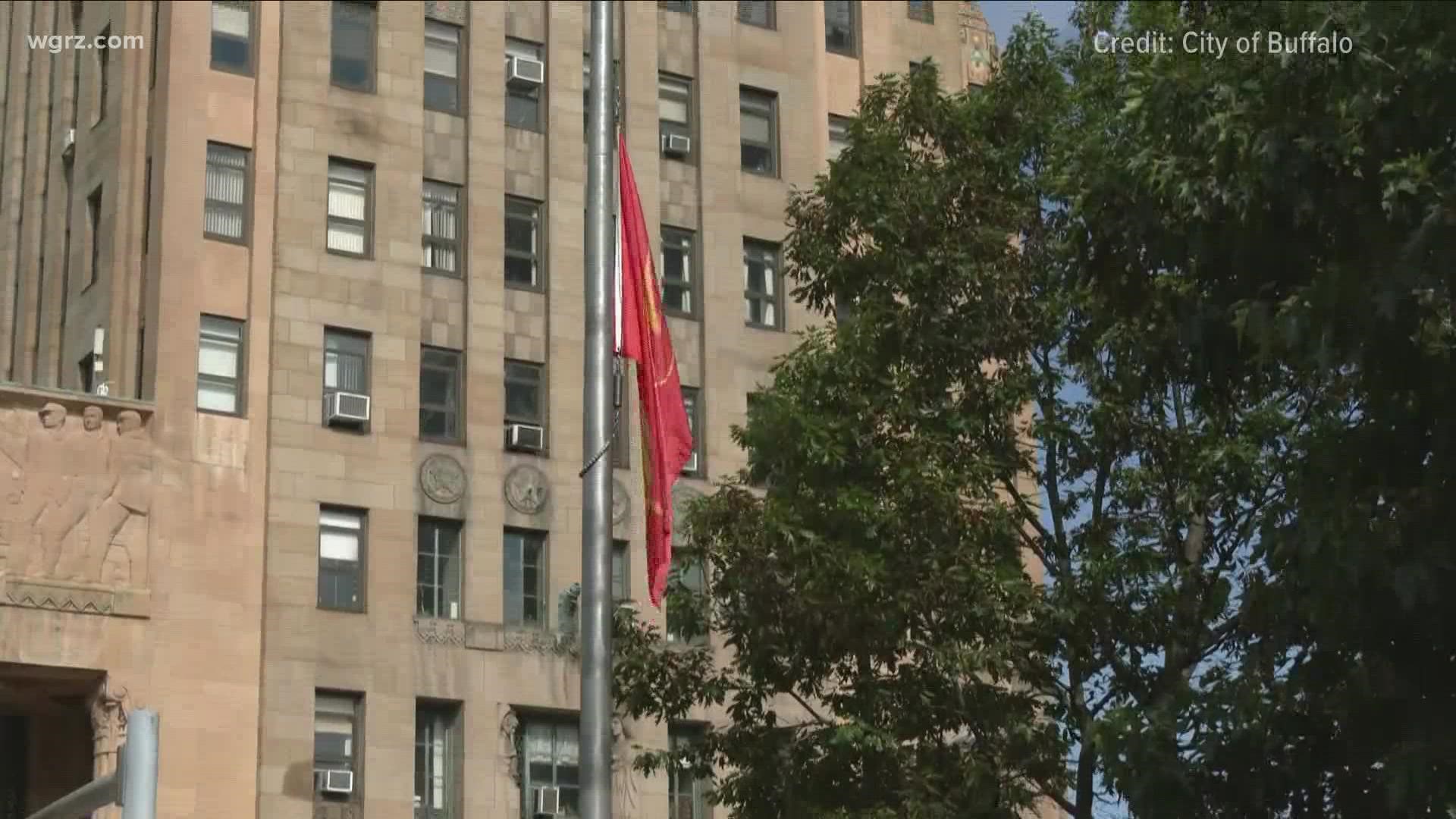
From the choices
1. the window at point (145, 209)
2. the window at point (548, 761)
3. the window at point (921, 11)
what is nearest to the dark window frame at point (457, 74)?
the window at point (145, 209)

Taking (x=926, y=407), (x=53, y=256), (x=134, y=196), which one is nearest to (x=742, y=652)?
(x=926, y=407)

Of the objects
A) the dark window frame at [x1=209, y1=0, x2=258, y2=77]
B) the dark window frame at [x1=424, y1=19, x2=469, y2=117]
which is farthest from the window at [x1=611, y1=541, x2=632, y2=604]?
the dark window frame at [x1=209, y1=0, x2=258, y2=77]

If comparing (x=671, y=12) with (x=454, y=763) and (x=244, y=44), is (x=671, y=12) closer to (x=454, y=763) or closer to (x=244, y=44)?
(x=244, y=44)

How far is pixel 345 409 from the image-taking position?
141ft

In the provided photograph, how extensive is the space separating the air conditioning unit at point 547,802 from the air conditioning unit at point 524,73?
12946 mm

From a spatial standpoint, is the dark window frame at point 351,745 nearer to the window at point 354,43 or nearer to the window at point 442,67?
the window at point 354,43

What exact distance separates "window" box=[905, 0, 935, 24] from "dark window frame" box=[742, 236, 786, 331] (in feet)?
Result: 21.2

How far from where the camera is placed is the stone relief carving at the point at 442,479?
43625 millimetres

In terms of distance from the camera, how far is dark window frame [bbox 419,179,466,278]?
45.1 metres

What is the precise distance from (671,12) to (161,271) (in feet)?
39.7

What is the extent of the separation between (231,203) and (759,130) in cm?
1134

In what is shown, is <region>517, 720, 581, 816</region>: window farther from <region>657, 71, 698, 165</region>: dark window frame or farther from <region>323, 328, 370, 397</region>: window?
<region>657, 71, 698, 165</region>: dark window frame

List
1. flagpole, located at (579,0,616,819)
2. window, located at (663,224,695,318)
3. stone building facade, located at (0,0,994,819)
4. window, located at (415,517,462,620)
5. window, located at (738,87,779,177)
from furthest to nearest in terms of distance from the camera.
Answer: window, located at (738,87,779,177) → window, located at (663,224,695,318) → window, located at (415,517,462,620) → stone building facade, located at (0,0,994,819) → flagpole, located at (579,0,616,819)

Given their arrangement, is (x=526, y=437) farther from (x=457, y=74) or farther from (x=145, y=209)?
(x=145, y=209)
